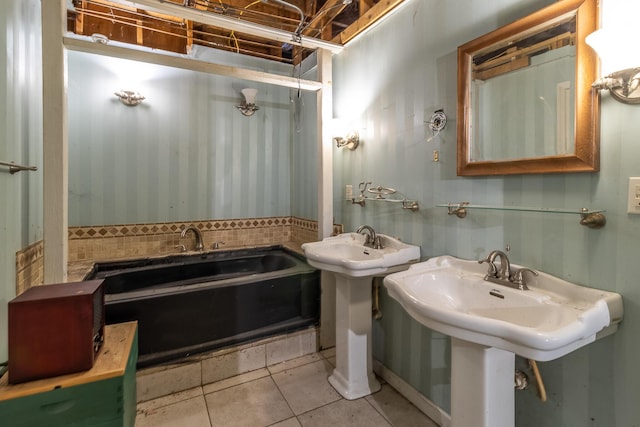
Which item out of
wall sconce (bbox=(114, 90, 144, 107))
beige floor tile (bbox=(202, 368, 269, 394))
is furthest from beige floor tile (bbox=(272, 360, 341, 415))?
wall sconce (bbox=(114, 90, 144, 107))

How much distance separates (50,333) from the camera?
1.09 meters

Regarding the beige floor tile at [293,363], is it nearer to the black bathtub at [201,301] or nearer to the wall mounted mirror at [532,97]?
the black bathtub at [201,301]

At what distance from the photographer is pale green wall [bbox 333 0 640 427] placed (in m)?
1.05

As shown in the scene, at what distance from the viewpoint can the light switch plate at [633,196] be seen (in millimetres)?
998

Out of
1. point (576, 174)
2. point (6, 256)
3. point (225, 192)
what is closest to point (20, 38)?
point (6, 256)

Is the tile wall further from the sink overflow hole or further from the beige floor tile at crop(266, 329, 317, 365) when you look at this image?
the sink overflow hole

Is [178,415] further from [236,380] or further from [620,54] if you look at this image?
[620,54]

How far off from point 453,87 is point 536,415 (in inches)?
61.9

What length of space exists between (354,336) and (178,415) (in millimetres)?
1120

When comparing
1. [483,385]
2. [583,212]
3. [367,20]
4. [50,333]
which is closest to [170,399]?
[50,333]

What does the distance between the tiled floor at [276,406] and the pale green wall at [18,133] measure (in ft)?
3.02

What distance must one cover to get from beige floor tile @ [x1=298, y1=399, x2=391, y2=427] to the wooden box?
3.82 feet

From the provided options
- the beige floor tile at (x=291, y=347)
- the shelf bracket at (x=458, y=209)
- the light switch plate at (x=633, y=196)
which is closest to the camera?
the light switch plate at (x=633, y=196)

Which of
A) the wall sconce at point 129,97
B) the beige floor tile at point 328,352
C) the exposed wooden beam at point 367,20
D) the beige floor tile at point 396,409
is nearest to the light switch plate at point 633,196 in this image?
the beige floor tile at point 396,409
